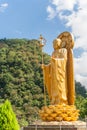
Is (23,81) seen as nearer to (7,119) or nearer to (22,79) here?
(22,79)

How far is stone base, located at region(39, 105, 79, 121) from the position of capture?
14.0m

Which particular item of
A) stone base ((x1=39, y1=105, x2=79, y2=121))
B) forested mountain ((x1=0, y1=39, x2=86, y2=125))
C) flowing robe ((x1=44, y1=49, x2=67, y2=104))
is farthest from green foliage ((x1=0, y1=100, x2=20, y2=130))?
forested mountain ((x1=0, y1=39, x2=86, y2=125))

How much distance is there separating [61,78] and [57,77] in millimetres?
185

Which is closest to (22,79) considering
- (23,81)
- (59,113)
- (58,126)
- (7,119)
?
(23,81)

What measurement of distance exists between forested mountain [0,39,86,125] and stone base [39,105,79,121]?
27705mm

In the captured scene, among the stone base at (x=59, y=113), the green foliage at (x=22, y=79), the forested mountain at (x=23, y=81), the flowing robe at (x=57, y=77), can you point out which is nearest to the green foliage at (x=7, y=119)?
the stone base at (x=59, y=113)

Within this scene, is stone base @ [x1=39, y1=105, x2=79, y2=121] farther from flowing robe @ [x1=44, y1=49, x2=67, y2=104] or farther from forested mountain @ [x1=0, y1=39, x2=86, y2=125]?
forested mountain @ [x1=0, y1=39, x2=86, y2=125]

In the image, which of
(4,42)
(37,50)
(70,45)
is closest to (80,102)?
(70,45)

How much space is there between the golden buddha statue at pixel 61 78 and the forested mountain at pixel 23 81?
2688cm

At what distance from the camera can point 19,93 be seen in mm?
50719

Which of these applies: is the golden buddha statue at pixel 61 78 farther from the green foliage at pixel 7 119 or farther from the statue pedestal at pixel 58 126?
the green foliage at pixel 7 119

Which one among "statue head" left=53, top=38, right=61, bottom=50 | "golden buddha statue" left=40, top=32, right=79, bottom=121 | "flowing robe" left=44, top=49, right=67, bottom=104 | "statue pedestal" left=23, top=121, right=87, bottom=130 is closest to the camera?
"statue pedestal" left=23, top=121, right=87, bottom=130

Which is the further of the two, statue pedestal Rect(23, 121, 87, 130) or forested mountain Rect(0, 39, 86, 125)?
forested mountain Rect(0, 39, 86, 125)

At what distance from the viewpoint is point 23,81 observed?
172 feet
